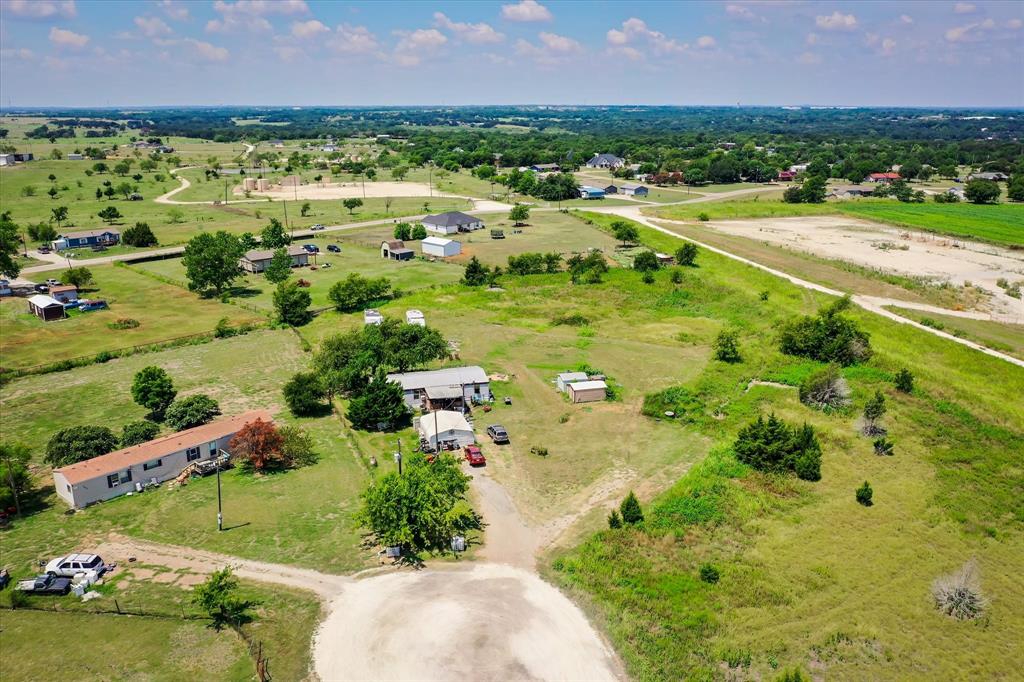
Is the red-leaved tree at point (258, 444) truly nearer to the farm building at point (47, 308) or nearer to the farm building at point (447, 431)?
the farm building at point (447, 431)

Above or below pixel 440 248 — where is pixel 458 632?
below

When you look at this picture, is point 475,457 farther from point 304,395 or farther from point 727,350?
point 727,350

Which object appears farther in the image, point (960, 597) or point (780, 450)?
point (780, 450)

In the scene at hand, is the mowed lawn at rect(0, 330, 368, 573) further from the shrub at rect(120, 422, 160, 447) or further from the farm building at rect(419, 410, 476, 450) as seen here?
the farm building at rect(419, 410, 476, 450)

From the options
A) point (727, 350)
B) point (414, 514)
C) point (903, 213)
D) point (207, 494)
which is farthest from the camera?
point (903, 213)

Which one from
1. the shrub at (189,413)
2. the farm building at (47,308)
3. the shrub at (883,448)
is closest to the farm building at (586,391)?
the shrub at (883,448)

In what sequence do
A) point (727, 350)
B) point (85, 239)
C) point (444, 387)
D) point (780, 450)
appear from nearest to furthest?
point (780, 450) < point (444, 387) < point (727, 350) < point (85, 239)

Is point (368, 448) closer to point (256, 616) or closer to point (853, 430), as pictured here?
point (256, 616)

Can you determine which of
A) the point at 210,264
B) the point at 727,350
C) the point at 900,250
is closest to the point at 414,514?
the point at 727,350
